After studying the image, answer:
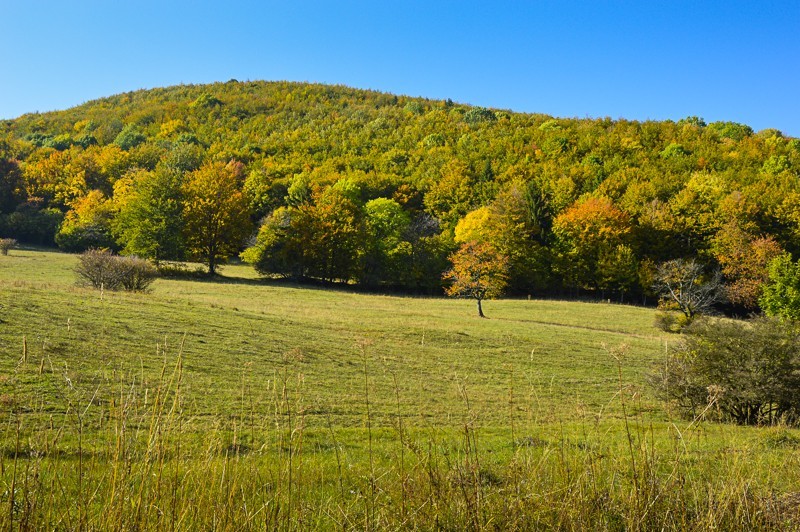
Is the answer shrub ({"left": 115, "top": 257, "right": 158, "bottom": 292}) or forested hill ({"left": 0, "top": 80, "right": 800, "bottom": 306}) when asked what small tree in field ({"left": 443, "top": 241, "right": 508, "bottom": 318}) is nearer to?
forested hill ({"left": 0, "top": 80, "right": 800, "bottom": 306})

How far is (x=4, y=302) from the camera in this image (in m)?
17.9

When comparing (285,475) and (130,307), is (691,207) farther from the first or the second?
(285,475)

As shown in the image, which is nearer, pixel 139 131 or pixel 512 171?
pixel 512 171

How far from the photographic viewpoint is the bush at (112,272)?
30.5 meters

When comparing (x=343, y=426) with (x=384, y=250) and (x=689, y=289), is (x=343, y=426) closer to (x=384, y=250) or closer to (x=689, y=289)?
(x=689, y=289)

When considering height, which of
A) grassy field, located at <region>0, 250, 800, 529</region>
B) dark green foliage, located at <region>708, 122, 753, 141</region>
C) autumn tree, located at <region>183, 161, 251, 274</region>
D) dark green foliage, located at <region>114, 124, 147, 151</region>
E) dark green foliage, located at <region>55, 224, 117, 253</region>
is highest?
dark green foliage, located at <region>708, 122, 753, 141</region>

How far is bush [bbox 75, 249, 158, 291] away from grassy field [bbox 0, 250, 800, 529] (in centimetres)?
506

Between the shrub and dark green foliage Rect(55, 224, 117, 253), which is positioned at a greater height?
dark green foliage Rect(55, 224, 117, 253)

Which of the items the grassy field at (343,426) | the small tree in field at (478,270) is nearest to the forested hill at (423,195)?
the small tree in field at (478,270)

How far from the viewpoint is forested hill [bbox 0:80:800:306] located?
187 ft

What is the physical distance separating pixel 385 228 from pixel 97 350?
4789cm

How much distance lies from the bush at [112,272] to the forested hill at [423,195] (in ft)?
74.8

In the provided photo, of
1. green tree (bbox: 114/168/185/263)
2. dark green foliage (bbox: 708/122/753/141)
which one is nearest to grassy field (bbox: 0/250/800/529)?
green tree (bbox: 114/168/185/263)

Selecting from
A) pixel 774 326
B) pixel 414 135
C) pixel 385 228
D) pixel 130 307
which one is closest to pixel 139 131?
pixel 414 135
